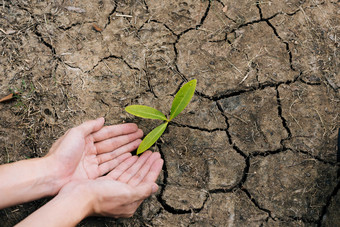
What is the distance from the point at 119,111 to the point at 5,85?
2.89ft

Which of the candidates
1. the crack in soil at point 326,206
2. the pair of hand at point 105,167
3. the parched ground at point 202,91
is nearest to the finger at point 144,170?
the pair of hand at point 105,167

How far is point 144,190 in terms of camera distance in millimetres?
2045

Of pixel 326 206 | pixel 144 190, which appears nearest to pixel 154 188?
pixel 144 190

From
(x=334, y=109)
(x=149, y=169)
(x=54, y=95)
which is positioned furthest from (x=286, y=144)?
(x=54, y=95)

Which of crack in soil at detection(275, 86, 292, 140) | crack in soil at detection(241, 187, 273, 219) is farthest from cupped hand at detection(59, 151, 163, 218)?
crack in soil at detection(275, 86, 292, 140)

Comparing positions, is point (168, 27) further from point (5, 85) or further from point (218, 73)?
point (5, 85)

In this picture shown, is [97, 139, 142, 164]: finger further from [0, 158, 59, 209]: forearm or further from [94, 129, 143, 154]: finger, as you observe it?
[0, 158, 59, 209]: forearm

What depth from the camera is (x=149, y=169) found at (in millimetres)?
2186

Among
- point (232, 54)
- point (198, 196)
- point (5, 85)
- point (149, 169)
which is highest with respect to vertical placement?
point (232, 54)

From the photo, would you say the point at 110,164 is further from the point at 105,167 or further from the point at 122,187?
the point at 122,187

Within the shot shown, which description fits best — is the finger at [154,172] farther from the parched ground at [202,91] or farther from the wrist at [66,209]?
the wrist at [66,209]

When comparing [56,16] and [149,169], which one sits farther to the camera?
[56,16]

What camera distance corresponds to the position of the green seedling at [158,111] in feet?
7.12

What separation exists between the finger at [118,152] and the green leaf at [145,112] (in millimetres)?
202
